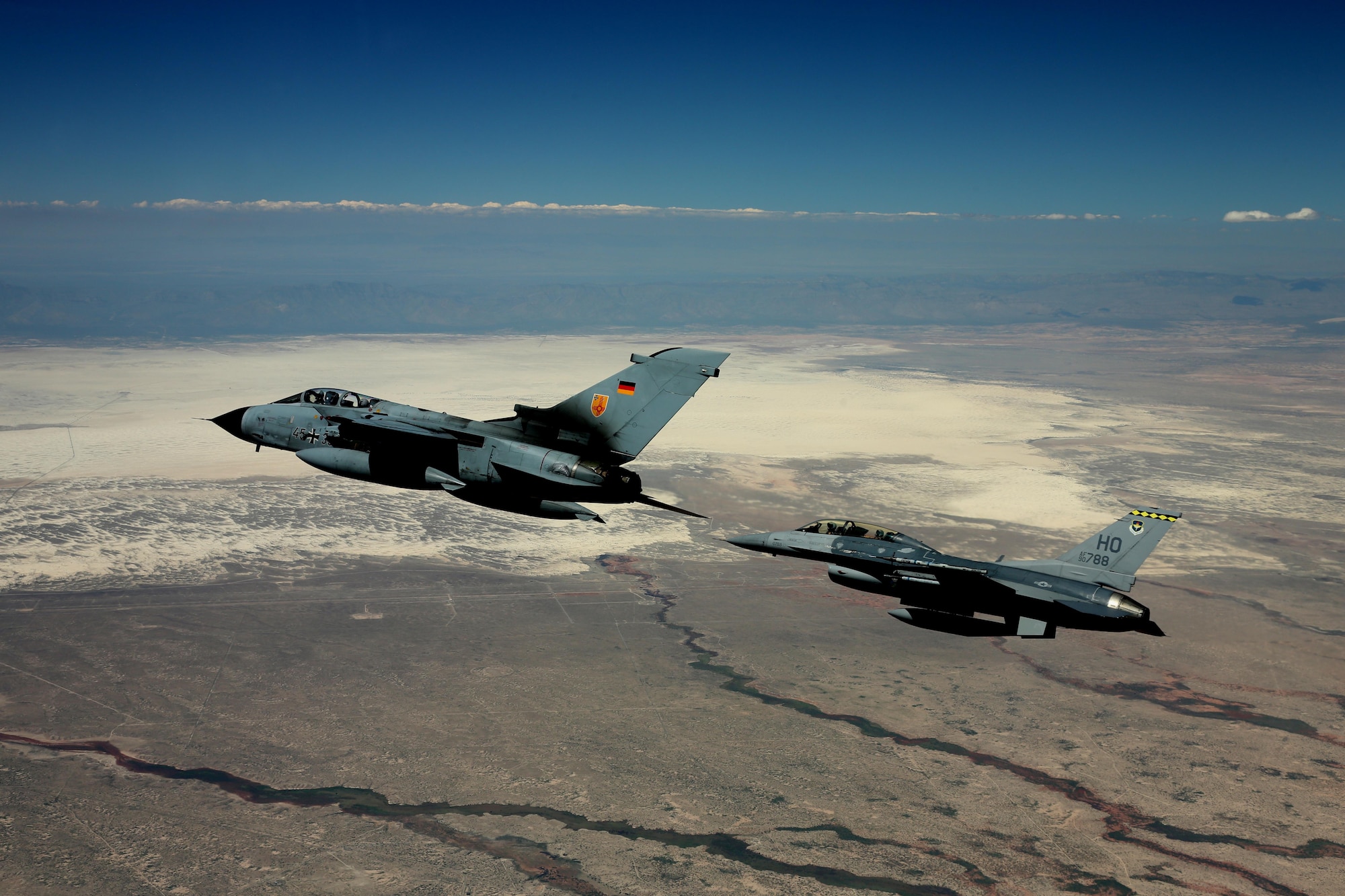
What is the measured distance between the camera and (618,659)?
142875mm

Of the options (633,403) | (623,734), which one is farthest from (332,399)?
(623,734)

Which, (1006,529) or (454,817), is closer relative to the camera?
(454,817)

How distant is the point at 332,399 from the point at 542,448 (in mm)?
11305

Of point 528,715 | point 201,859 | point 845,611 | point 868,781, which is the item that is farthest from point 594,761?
point 845,611

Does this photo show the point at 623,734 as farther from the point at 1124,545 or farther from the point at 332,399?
the point at 332,399

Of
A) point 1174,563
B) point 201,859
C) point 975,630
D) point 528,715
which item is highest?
point 975,630

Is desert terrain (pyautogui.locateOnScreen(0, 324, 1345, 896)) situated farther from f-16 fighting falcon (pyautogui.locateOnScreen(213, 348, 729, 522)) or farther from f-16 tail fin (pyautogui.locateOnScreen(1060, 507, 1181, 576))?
f-16 fighting falcon (pyautogui.locateOnScreen(213, 348, 729, 522))

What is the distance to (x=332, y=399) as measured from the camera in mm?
41531

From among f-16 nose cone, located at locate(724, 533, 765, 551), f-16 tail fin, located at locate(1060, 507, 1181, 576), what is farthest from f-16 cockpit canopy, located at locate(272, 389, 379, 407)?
f-16 tail fin, located at locate(1060, 507, 1181, 576)

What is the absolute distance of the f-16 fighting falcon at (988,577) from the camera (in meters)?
47.8

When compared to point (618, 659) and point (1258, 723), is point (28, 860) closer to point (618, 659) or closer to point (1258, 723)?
point (618, 659)

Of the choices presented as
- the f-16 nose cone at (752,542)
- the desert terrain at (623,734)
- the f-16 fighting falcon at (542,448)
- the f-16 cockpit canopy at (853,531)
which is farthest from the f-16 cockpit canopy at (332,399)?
the desert terrain at (623,734)

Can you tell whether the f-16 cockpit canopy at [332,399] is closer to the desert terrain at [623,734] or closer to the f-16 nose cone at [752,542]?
the f-16 nose cone at [752,542]

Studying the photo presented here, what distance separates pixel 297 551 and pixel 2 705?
59949 mm
